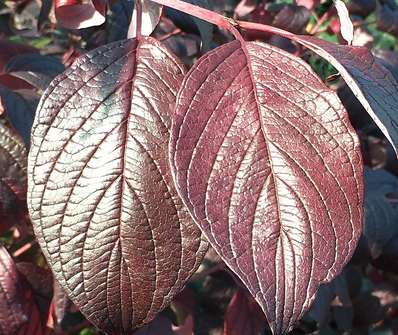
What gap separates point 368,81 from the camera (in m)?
0.61

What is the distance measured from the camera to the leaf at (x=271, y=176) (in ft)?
1.94

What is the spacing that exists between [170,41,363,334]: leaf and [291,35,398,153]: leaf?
0.03 m

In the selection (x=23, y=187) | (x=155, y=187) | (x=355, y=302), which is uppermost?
(x=155, y=187)

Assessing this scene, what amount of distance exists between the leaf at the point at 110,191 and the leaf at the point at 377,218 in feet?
2.07

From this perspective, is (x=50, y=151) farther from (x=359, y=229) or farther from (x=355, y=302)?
(x=355, y=302)

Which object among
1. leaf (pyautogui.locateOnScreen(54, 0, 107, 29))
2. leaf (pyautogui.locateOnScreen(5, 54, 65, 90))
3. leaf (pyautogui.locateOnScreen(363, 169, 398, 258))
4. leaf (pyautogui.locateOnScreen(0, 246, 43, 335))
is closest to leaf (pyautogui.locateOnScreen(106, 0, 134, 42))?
leaf (pyautogui.locateOnScreen(5, 54, 65, 90))

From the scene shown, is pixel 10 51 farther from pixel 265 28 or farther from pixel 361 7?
pixel 361 7

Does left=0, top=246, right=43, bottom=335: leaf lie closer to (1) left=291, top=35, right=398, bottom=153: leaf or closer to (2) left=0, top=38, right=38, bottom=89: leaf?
(2) left=0, top=38, right=38, bottom=89: leaf

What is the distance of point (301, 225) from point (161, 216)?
0.14 meters

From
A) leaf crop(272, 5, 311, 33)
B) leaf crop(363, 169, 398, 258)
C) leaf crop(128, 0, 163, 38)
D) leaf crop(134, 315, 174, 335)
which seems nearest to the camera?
leaf crop(128, 0, 163, 38)

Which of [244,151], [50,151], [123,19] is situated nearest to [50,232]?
[50,151]

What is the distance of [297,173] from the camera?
0.62 m

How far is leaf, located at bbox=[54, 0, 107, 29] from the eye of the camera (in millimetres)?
874

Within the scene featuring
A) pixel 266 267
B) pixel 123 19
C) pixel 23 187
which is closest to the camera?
pixel 266 267
